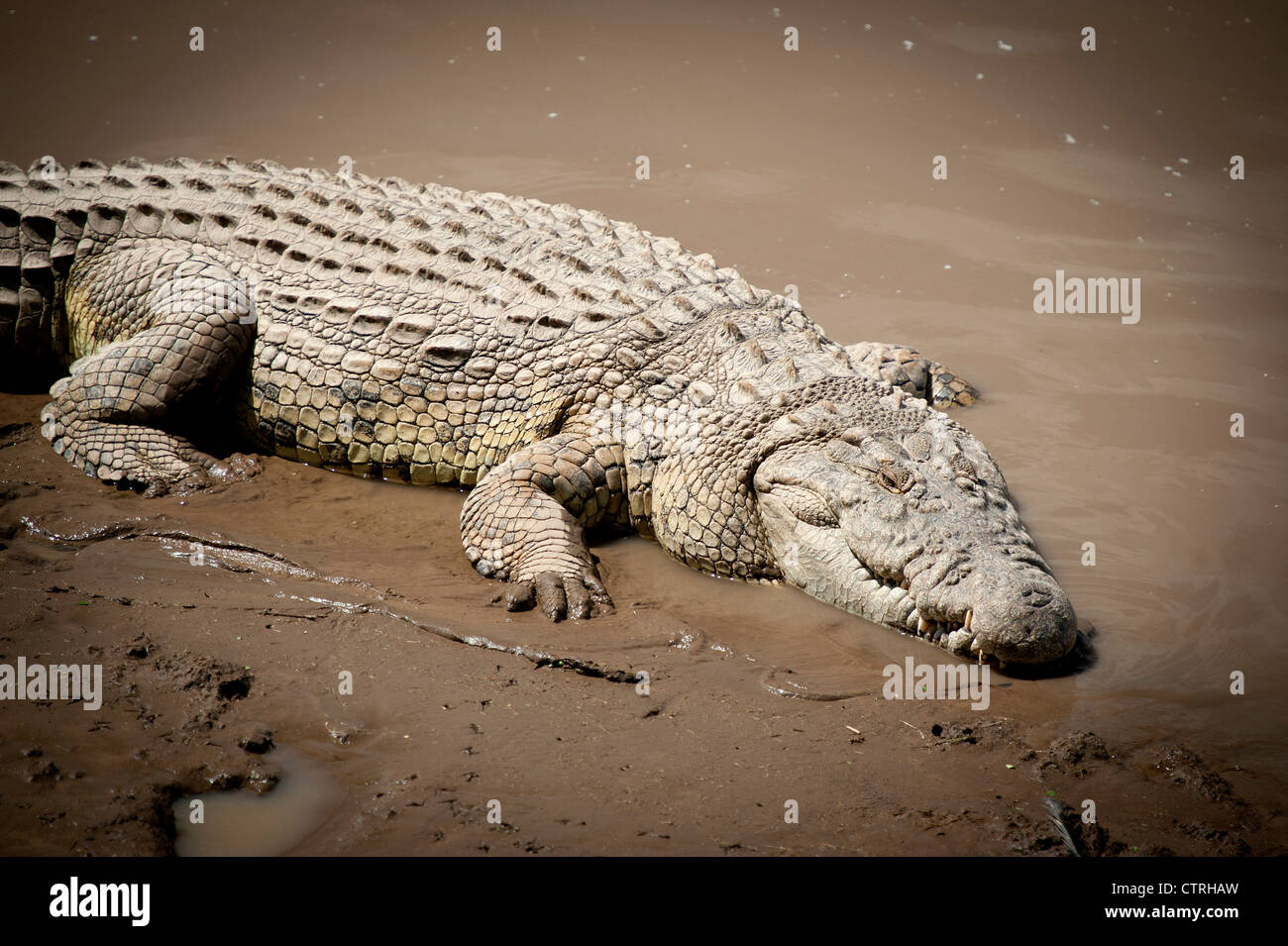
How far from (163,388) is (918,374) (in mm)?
4650

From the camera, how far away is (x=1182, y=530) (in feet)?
18.0

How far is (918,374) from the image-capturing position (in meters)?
6.66

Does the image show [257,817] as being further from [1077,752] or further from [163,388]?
[163,388]

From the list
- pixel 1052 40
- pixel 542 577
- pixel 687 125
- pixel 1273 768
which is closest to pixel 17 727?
pixel 542 577

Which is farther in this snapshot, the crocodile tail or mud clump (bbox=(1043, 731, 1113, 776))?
the crocodile tail

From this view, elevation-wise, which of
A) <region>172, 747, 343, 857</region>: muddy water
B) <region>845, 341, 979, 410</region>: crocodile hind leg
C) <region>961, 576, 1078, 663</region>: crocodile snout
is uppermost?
<region>845, 341, 979, 410</region>: crocodile hind leg

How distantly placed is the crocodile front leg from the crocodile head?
0.86 m

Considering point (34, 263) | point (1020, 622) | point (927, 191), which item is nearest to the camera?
point (1020, 622)

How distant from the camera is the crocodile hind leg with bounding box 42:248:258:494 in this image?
5551mm

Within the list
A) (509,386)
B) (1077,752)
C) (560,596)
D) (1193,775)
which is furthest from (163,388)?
(1193,775)

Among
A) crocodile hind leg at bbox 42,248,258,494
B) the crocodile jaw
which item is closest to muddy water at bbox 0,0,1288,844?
the crocodile jaw

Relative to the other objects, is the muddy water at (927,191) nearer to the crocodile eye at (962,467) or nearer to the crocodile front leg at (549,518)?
the crocodile front leg at (549,518)

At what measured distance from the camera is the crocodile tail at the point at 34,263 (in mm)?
6094

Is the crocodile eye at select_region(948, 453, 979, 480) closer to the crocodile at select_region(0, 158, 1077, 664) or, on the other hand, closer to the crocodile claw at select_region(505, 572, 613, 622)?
the crocodile at select_region(0, 158, 1077, 664)
